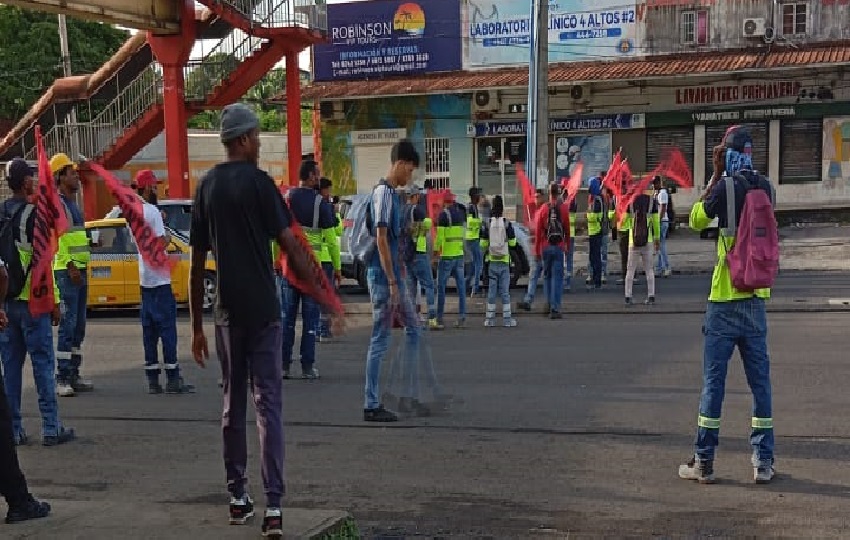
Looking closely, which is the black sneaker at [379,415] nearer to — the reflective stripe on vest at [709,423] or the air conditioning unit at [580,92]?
the reflective stripe on vest at [709,423]

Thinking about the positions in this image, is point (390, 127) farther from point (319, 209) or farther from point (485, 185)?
point (319, 209)

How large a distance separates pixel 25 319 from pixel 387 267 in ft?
8.90

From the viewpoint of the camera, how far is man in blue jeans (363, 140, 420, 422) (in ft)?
23.9

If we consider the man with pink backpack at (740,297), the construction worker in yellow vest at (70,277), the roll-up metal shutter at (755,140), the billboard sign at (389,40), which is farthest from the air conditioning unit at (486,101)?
the man with pink backpack at (740,297)

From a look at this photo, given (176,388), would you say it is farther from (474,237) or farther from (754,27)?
(754,27)

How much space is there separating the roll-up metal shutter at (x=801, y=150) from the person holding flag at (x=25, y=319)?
24.8 metres

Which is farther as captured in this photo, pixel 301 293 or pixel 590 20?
pixel 590 20

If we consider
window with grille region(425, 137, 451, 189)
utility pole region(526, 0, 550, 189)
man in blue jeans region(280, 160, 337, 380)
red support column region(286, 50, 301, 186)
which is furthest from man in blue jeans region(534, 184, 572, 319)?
window with grille region(425, 137, 451, 189)

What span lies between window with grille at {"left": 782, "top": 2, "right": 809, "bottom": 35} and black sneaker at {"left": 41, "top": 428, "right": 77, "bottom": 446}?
82.8 ft

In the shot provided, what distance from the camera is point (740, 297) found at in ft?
18.5

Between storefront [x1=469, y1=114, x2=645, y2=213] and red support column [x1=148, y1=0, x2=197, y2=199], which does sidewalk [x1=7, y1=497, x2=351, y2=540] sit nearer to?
red support column [x1=148, y1=0, x2=197, y2=199]

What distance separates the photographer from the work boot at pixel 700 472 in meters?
5.68

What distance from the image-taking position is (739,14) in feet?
90.3

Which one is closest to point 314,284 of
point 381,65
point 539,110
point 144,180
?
point 144,180
